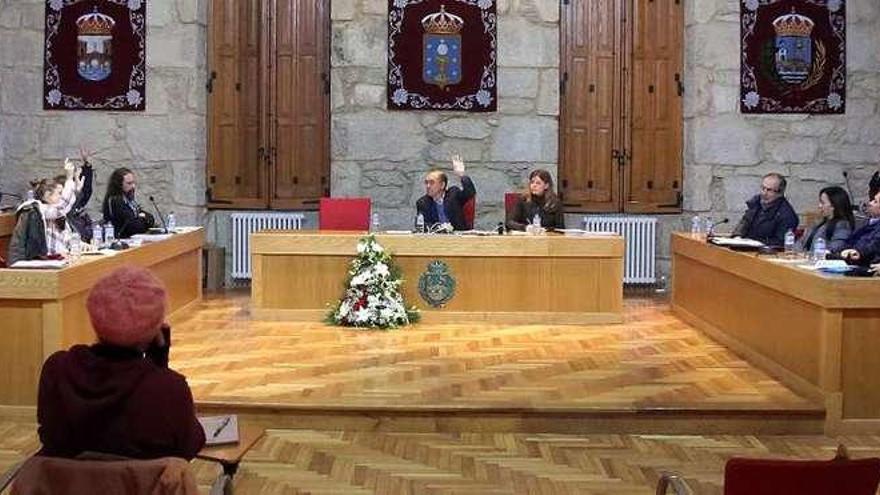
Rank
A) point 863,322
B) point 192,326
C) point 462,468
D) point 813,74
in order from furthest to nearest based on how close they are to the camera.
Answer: point 813,74
point 192,326
point 863,322
point 462,468

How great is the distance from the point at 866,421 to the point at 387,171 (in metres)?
6.19

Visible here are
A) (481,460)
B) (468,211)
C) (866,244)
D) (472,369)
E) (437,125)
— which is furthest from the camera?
(437,125)

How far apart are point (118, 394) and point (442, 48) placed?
8903mm

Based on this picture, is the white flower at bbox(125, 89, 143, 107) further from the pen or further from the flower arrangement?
the pen

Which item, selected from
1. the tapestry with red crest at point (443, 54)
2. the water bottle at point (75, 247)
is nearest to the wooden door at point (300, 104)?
the tapestry with red crest at point (443, 54)

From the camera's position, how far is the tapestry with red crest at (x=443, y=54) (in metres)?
11.5

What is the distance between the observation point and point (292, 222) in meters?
11.8

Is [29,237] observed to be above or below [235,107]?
below

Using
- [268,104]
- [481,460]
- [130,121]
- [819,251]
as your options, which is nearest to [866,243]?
[819,251]

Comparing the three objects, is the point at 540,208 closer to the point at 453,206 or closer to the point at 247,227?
the point at 453,206

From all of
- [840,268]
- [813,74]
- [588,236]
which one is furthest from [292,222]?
[840,268]

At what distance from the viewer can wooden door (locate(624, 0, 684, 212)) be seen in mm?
11781

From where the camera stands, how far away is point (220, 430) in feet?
11.7

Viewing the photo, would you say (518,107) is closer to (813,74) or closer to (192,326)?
(813,74)
